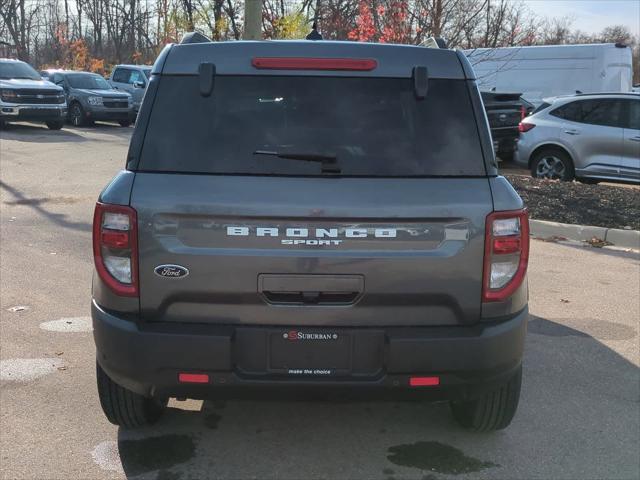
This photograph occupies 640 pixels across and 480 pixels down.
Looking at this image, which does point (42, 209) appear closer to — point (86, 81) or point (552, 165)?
point (552, 165)

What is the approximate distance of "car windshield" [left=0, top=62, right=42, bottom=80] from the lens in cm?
2022

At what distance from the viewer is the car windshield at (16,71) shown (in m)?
20.2

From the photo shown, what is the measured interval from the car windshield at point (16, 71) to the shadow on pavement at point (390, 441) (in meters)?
19.4

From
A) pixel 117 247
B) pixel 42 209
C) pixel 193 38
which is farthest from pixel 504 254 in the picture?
pixel 42 209

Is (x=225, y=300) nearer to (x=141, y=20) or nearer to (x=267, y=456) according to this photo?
(x=267, y=456)

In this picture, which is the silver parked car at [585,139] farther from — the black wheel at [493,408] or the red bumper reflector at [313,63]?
the red bumper reflector at [313,63]

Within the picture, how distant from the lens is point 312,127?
2.97 m

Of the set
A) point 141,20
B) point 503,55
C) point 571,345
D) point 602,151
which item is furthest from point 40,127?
point 141,20

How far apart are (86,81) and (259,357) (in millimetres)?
22389

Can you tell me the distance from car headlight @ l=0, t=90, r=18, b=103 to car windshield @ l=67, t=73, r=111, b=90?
352 centimetres

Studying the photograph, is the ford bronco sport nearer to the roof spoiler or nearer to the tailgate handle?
the tailgate handle

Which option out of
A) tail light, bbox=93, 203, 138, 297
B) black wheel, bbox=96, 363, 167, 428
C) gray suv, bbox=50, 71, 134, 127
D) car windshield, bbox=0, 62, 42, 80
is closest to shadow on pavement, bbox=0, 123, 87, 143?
gray suv, bbox=50, 71, 134, 127

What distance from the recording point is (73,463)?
3.24 metres

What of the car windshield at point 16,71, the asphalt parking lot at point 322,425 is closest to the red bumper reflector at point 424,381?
the asphalt parking lot at point 322,425
